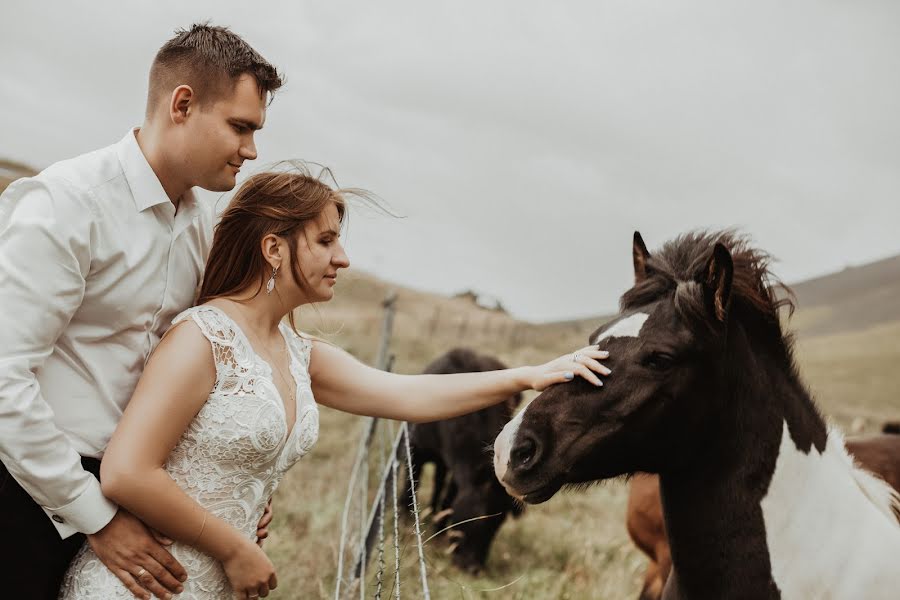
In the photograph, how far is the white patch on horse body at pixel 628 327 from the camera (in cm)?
266

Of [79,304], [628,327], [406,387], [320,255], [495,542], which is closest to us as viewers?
[79,304]

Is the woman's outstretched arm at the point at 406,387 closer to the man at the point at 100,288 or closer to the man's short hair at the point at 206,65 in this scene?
the man at the point at 100,288

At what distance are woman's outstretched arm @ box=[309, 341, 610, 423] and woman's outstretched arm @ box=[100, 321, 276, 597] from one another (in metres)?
0.73

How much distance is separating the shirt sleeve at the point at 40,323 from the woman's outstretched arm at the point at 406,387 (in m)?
0.99

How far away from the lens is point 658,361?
103 inches

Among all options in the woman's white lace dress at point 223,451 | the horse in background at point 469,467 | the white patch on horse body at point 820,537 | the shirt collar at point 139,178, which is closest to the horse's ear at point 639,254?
the white patch on horse body at point 820,537

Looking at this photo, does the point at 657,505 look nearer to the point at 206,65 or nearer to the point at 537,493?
the point at 537,493

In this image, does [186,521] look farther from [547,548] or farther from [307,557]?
[547,548]

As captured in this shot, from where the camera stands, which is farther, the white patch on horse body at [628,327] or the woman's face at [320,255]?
the white patch on horse body at [628,327]

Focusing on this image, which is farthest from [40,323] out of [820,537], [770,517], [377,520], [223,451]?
[377,520]

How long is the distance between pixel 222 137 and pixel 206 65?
22 cm

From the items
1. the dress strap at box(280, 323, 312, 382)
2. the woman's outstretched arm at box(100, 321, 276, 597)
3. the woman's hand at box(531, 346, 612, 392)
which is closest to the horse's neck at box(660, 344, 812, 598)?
the woman's hand at box(531, 346, 612, 392)

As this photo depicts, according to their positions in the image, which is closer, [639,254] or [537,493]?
[537,493]

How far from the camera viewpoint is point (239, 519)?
7.35ft
